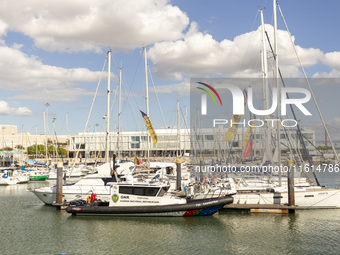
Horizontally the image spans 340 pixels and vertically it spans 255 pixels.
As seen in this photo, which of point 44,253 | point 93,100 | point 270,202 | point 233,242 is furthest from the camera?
point 93,100

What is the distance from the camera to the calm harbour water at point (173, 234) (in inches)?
823

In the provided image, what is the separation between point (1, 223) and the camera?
28.2m

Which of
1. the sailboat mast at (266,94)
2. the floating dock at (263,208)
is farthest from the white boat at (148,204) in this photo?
the sailboat mast at (266,94)

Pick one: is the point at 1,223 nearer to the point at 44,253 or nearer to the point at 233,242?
the point at 44,253

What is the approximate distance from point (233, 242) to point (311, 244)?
4464 mm

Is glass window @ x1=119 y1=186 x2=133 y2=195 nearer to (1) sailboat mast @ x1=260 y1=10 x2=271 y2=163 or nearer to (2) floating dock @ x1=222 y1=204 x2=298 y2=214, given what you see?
(2) floating dock @ x1=222 y1=204 x2=298 y2=214

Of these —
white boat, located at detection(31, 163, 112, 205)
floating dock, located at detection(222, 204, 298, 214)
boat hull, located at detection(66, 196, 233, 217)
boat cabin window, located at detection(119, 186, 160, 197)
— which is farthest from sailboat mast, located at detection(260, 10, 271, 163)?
white boat, located at detection(31, 163, 112, 205)

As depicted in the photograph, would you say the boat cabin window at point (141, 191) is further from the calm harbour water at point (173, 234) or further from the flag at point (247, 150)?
the flag at point (247, 150)

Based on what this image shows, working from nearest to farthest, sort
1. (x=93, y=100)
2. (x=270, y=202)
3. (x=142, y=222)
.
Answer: (x=142, y=222), (x=270, y=202), (x=93, y=100)

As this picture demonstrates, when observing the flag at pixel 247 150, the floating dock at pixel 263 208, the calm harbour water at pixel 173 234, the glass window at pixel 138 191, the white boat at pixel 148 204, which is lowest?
the calm harbour water at pixel 173 234

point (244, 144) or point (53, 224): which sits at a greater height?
point (244, 144)

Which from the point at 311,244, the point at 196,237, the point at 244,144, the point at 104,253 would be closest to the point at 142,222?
the point at 196,237

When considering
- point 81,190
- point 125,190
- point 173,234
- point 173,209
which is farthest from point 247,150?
point 173,234

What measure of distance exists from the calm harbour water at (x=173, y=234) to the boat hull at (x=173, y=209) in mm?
497
